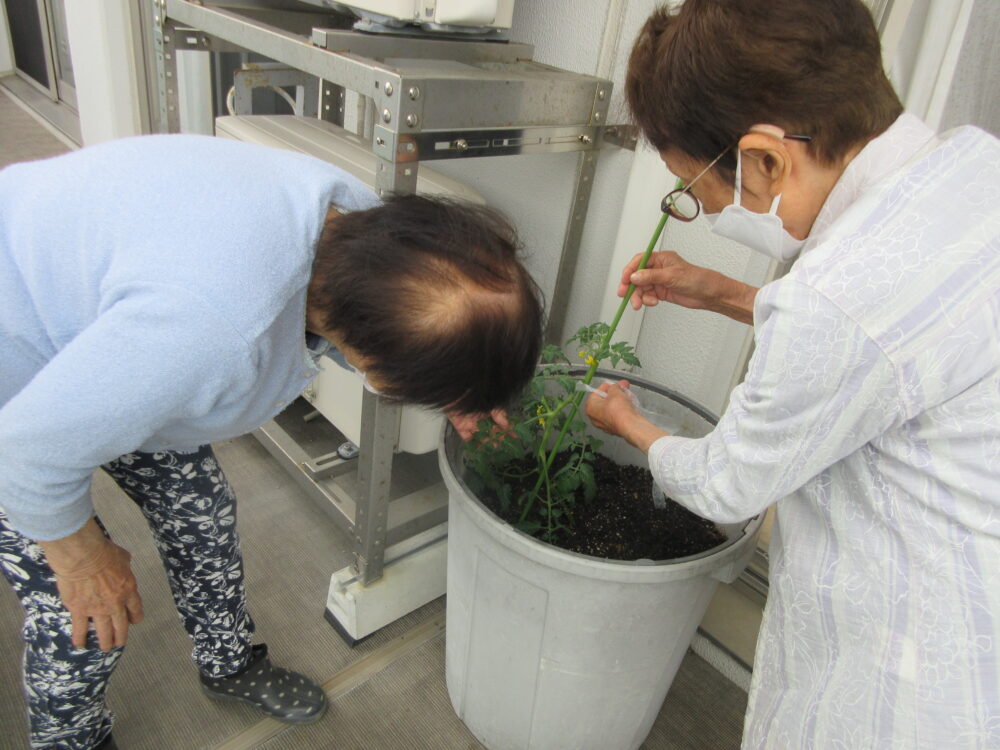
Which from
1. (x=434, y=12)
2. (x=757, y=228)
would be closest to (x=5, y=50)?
(x=434, y=12)

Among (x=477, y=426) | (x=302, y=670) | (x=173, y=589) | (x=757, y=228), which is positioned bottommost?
(x=302, y=670)

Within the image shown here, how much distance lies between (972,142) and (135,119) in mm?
2224

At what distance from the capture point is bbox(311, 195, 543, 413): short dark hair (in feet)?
2.21

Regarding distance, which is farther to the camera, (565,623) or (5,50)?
(5,50)

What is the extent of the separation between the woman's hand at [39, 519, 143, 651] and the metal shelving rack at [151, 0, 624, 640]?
381 mm

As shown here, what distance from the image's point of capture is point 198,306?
2.06ft

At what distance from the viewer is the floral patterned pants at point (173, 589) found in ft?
2.90

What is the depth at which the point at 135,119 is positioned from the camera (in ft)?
7.01

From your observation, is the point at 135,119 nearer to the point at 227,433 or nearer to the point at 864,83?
the point at 227,433

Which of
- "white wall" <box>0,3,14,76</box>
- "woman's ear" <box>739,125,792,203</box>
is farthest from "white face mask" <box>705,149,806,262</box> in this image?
"white wall" <box>0,3,14,76</box>

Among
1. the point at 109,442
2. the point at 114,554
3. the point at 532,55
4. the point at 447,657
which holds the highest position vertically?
the point at 532,55

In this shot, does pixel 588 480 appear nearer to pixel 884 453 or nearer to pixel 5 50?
pixel 884 453

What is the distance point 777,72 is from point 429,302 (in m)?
0.37

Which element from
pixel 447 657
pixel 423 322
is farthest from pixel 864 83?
pixel 447 657
